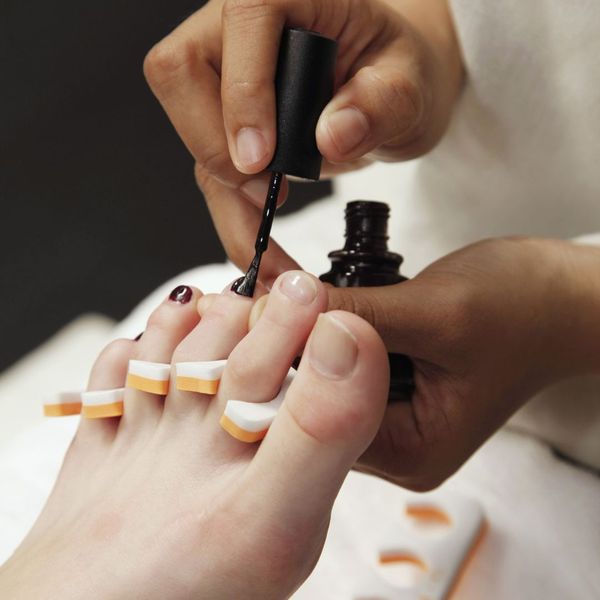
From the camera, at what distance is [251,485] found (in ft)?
1.77

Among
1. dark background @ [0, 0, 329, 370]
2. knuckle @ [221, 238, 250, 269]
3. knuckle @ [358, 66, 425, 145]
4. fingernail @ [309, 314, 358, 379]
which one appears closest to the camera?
fingernail @ [309, 314, 358, 379]

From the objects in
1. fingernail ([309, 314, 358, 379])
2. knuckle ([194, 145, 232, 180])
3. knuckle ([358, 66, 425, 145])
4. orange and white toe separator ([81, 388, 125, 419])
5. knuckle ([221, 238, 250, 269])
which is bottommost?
orange and white toe separator ([81, 388, 125, 419])

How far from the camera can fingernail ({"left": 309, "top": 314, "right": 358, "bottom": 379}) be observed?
1.56ft

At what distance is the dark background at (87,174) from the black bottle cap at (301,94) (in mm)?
858

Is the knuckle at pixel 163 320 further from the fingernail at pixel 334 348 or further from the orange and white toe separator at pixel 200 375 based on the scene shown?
the fingernail at pixel 334 348

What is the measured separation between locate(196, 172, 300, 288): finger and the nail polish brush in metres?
Result: 0.12

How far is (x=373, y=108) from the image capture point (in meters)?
0.58

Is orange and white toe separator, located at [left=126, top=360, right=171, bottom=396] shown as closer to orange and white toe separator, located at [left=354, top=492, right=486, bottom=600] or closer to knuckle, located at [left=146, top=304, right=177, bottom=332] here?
knuckle, located at [left=146, top=304, right=177, bottom=332]

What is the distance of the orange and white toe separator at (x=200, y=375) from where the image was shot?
1.92 feet

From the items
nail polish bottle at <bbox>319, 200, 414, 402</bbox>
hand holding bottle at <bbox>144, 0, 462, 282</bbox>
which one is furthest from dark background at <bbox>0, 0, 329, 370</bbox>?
nail polish bottle at <bbox>319, 200, 414, 402</bbox>

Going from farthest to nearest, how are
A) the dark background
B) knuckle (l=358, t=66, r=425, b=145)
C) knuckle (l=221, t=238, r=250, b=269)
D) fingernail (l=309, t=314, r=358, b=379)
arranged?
the dark background < knuckle (l=221, t=238, r=250, b=269) < knuckle (l=358, t=66, r=425, b=145) < fingernail (l=309, t=314, r=358, b=379)

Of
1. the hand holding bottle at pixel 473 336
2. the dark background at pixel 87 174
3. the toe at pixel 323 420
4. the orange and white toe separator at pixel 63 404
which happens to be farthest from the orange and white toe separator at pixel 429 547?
the dark background at pixel 87 174

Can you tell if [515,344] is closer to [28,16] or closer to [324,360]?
[324,360]

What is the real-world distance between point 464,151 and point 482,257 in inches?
10.7
